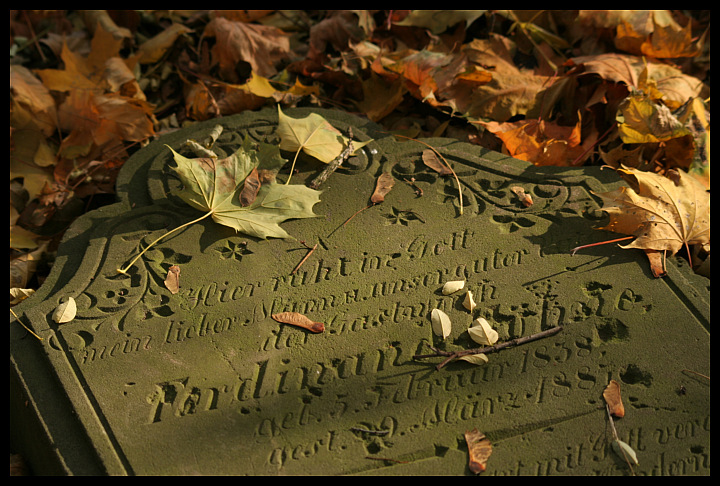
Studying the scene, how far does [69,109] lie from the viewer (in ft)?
10.5

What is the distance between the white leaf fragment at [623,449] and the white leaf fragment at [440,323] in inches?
24.0

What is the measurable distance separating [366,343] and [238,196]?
795mm

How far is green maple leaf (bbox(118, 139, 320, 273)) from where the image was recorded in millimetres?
2402

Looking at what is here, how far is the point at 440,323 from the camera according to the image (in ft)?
7.00

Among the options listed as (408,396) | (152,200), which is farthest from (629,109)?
(152,200)

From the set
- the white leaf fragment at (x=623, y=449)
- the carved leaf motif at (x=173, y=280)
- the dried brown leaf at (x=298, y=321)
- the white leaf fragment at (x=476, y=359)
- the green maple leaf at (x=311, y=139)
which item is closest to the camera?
the white leaf fragment at (x=623, y=449)

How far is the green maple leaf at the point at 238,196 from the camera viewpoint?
2.40 metres

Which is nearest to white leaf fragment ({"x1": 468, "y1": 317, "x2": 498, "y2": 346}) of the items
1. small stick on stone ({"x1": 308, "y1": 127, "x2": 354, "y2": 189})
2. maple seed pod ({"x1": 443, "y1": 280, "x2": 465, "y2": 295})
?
maple seed pod ({"x1": 443, "y1": 280, "x2": 465, "y2": 295})

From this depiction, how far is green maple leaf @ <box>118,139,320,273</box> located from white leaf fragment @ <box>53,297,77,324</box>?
0.93 feet

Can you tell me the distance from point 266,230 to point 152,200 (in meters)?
0.55

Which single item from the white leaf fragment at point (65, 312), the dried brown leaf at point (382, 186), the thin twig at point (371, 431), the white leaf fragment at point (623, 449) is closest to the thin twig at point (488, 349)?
the thin twig at point (371, 431)

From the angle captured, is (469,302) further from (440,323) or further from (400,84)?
(400,84)

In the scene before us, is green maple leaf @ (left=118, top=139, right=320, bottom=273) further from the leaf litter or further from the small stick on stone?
the leaf litter

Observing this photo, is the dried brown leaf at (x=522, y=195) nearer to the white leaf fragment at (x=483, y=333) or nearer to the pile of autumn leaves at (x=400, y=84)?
the pile of autumn leaves at (x=400, y=84)
